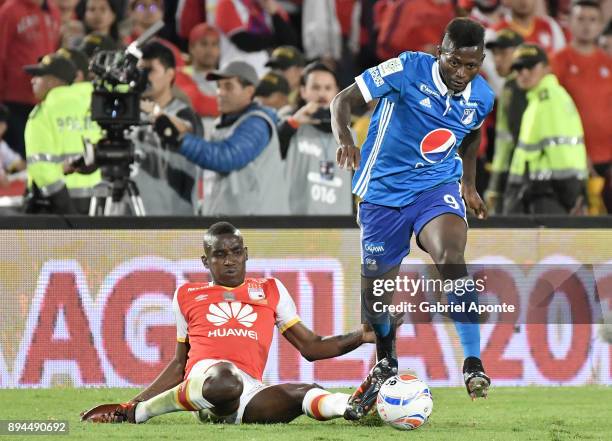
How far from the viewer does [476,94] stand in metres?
7.41

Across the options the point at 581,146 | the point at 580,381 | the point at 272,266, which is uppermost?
the point at 581,146

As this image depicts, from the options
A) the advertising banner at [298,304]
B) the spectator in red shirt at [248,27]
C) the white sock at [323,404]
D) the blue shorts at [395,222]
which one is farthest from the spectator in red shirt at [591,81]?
the white sock at [323,404]

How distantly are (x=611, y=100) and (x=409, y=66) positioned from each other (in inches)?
224

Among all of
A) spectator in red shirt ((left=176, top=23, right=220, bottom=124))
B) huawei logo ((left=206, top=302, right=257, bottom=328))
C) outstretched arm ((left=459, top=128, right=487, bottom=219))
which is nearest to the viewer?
huawei logo ((left=206, top=302, right=257, bottom=328))

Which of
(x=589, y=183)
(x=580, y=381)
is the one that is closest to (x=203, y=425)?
(x=580, y=381)

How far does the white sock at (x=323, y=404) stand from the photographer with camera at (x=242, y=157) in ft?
13.9

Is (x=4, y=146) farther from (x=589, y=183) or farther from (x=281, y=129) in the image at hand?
(x=589, y=183)

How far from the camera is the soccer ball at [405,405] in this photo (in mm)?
6844

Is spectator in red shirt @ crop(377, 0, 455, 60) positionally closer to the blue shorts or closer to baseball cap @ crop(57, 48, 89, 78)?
baseball cap @ crop(57, 48, 89, 78)

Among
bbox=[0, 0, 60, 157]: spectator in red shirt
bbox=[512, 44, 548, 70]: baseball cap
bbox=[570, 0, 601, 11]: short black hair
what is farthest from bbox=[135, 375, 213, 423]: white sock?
bbox=[570, 0, 601, 11]: short black hair

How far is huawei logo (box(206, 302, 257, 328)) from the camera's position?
736 centimetres

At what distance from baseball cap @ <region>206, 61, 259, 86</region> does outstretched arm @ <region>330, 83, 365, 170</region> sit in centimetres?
415

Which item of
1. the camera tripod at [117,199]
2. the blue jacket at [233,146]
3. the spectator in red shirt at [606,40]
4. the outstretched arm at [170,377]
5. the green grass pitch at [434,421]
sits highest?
the spectator in red shirt at [606,40]

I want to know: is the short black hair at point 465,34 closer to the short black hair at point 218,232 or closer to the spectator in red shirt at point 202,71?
the short black hair at point 218,232
